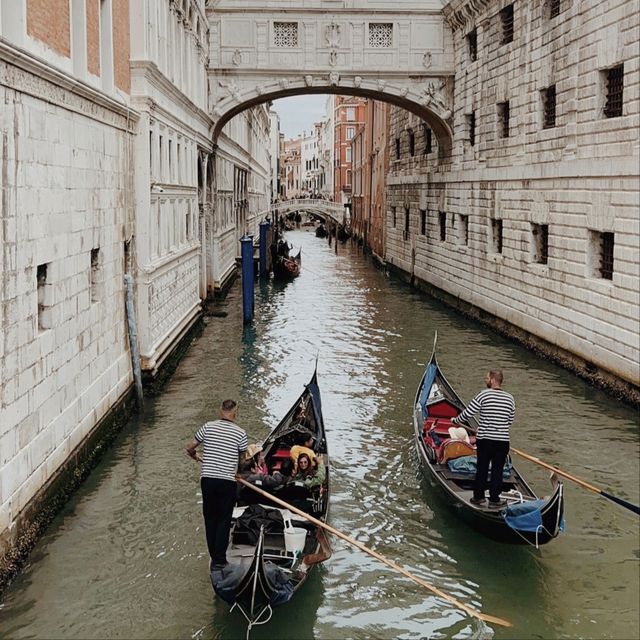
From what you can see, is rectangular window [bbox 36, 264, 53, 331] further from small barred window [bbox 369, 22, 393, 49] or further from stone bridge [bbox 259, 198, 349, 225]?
stone bridge [bbox 259, 198, 349, 225]

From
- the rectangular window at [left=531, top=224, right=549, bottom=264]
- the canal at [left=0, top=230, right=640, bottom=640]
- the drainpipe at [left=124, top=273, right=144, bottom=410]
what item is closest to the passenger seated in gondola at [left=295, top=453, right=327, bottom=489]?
the canal at [left=0, top=230, right=640, bottom=640]

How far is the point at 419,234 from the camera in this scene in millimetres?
20797

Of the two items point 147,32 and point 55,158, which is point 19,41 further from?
point 147,32

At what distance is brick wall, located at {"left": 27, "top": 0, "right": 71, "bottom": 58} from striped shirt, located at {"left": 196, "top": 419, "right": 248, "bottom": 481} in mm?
2827

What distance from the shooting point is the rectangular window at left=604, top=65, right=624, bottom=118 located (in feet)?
32.8

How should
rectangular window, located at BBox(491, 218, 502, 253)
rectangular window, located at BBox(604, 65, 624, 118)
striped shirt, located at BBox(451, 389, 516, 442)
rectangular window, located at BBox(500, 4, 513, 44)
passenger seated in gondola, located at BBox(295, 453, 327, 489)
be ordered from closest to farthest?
1. striped shirt, located at BBox(451, 389, 516, 442)
2. passenger seated in gondola, located at BBox(295, 453, 327, 489)
3. rectangular window, located at BBox(604, 65, 624, 118)
4. rectangular window, located at BBox(500, 4, 513, 44)
5. rectangular window, located at BBox(491, 218, 502, 253)

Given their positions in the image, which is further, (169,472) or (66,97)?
(169,472)

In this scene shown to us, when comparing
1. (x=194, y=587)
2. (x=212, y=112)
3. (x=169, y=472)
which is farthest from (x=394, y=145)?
(x=194, y=587)

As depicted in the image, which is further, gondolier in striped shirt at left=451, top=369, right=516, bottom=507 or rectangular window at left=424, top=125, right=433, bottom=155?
rectangular window at left=424, top=125, right=433, bottom=155

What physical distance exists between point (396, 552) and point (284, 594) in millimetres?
1359

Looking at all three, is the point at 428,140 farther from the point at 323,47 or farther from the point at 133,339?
the point at 133,339

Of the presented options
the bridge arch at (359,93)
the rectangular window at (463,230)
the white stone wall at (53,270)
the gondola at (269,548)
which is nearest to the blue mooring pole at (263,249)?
the bridge arch at (359,93)

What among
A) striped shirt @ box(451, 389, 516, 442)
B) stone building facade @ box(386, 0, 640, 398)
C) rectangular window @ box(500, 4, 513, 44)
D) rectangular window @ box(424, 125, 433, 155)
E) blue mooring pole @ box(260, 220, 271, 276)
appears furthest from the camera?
blue mooring pole @ box(260, 220, 271, 276)

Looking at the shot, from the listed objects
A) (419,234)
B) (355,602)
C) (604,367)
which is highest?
(419,234)
